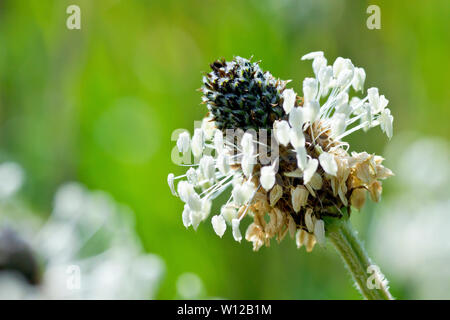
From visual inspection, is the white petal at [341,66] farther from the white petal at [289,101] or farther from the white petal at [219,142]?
the white petal at [219,142]

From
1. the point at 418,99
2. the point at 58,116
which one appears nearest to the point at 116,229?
the point at 58,116

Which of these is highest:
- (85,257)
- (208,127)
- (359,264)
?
(85,257)

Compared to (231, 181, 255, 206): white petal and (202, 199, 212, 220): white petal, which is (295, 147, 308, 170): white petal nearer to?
(231, 181, 255, 206): white petal

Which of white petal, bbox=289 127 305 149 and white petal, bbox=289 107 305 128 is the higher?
white petal, bbox=289 107 305 128

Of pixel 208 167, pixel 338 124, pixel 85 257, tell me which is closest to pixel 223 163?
pixel 208 167

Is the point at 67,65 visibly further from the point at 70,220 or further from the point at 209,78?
the point at 209,78

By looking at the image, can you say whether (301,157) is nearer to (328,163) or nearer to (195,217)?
(328,163)

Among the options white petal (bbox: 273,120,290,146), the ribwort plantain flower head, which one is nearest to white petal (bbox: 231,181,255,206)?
the ribwort plantain flower head
